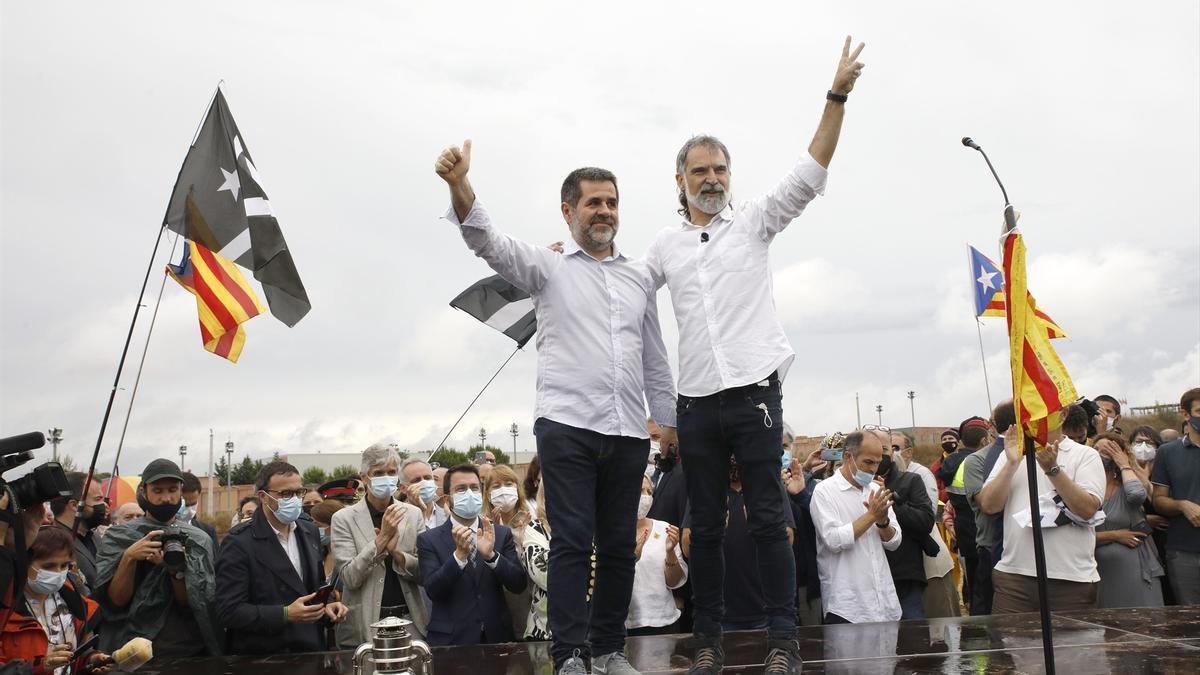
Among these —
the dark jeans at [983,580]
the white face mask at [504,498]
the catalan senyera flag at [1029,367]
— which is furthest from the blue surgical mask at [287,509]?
the dark jeans at [983,580]

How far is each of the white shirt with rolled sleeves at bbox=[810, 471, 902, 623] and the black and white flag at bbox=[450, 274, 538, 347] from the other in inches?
104

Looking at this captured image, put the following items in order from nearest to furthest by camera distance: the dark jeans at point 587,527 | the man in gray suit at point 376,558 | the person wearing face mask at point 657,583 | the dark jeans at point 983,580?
the dark jeans at point 587,527 → the man in gray suit at point 376,558 → the person wearing face mask at point 657,583 → the dark jeans at point 983,580

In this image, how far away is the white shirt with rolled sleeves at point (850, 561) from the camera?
23.7 feet

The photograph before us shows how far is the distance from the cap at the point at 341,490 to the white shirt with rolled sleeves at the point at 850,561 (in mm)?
4786

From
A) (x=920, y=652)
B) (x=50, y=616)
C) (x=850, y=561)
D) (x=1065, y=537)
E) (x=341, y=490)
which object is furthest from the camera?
(x=341, y=490)

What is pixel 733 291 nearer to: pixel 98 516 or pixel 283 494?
pixel 283 494

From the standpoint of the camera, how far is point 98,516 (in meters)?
9.23

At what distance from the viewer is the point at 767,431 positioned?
4723mm

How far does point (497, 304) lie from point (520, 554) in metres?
2.02

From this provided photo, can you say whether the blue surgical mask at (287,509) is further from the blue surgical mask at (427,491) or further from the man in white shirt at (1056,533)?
the man in white shirt at (1056,533)

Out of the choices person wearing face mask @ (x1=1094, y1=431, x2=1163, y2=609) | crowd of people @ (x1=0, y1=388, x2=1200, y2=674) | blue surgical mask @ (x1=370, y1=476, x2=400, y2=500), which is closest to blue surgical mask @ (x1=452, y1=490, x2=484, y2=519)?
crowd of people @ (x1=0, y1=388, x2=1200, y2=674)

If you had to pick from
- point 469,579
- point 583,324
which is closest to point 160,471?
point 469,579

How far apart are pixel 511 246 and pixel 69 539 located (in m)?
3.10

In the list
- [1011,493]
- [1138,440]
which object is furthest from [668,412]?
[1138,440]
